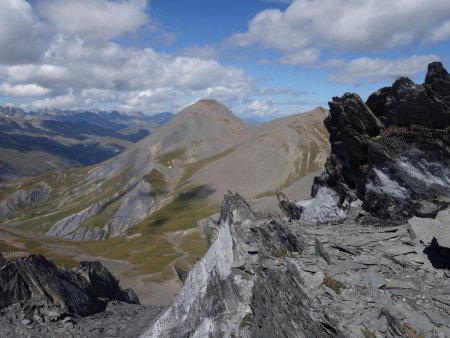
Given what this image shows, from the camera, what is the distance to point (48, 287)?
1786 inches

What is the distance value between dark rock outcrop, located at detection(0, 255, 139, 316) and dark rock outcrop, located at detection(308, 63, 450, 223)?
98.7ft

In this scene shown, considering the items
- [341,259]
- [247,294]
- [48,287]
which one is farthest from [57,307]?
[341,259]

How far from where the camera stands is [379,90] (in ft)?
132

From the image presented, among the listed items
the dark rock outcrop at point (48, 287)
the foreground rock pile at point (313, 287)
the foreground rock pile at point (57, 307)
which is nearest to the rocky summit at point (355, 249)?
the foreground rock pile at point (313, 287)

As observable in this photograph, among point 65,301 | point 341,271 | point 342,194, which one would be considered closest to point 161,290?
point 65,301

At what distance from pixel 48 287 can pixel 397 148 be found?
123ft

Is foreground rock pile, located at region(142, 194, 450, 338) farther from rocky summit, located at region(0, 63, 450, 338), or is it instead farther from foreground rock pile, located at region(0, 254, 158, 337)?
foreground rock pile, located at region(0, 254, 158, 337)

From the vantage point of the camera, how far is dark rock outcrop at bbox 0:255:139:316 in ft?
143

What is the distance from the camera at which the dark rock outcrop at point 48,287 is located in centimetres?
4353

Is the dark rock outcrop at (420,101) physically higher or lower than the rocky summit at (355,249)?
higher

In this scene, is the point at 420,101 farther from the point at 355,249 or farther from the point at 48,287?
the point at 48,287

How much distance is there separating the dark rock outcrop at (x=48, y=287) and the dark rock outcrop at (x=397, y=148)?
30094 mm

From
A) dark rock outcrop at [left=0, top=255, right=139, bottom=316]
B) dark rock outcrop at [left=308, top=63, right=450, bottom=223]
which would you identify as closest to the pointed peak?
dark rock outcrop at [left=308, top=63, right=450, bottom=223]

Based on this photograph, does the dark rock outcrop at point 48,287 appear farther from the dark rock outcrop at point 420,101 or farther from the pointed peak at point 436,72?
the pointed peak at point 436,72
